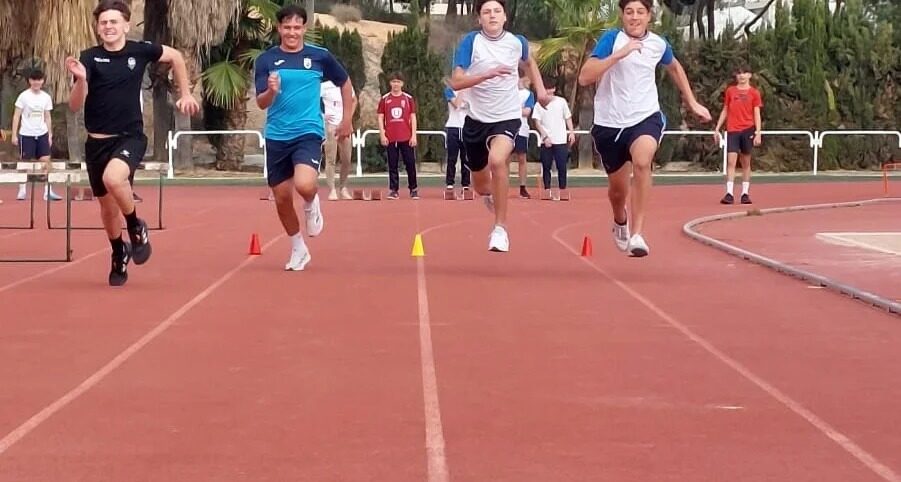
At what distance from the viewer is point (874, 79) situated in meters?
32.7

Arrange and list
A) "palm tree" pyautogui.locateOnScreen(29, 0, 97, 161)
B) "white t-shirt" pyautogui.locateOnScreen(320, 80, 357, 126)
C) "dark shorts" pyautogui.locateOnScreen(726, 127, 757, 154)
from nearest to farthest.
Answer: "white t-shirt" pyautogui.locateOnScreen(320, 80, 357, 126), "dark shorts" pyautogui.locateOnScreen(726, 127, 757, 154), "palm tree" pyautogui.locateOnScreen(29, 0, 97, 161)

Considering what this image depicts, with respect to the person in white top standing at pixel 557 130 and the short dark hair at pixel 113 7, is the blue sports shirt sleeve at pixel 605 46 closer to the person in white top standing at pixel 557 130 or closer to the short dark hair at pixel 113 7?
the short dark hair at pixel 113 7

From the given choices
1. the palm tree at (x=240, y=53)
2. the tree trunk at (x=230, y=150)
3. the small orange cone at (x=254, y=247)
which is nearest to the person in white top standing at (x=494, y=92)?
the small orange cone at (x=254, y=247)

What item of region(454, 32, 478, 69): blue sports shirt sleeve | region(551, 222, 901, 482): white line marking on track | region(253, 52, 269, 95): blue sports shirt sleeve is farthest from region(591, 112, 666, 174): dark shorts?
region(253, 52, 269, 95): blue sports shirt sleeve

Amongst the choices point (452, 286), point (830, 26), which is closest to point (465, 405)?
point (452, 286)

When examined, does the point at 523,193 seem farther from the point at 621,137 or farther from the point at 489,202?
the point at 621,137

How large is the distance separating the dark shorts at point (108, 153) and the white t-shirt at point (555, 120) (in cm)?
1192

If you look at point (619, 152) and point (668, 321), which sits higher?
point (619, 152)

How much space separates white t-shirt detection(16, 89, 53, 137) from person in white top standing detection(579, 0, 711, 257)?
11507 millimetres

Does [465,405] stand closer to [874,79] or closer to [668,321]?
[668,321]

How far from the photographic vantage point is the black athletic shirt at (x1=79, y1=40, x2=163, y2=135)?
382 inches

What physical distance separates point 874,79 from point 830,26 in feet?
5.17

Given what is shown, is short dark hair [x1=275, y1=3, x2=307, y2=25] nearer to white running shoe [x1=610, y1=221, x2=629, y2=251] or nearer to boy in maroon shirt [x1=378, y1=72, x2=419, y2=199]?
white running shoe [x1=610, y1=221, x2=629, y2=251]

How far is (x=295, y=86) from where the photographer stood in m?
10.6
